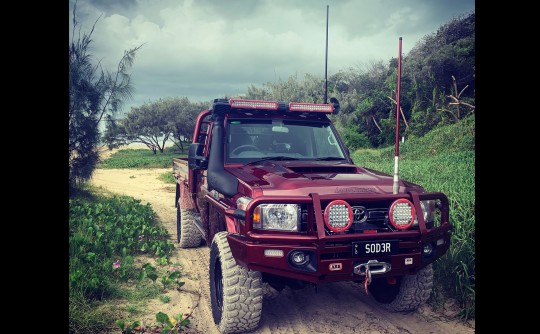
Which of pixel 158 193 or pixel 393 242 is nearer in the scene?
pixel 393 242

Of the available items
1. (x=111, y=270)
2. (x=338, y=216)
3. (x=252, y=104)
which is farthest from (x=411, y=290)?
(x=111, y=270)

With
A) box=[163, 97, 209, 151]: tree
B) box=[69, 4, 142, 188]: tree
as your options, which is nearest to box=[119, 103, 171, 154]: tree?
box=[163, 97, 209, 151]: tree

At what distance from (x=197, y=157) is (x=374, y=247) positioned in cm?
205

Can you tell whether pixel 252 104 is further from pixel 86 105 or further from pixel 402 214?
pixel 86 105

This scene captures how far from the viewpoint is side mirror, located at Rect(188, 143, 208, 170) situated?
425 cm

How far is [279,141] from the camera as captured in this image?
4.70 metres

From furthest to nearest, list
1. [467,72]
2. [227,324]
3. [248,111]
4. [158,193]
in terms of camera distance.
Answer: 1. [467,72]
2. [158,193]
3. [248,111]
4. [227,324]

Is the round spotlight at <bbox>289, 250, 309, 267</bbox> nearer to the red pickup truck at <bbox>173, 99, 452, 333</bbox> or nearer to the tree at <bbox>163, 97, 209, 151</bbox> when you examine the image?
the red pickup truck at <bbox>173, 99, 452, 333</bbox>

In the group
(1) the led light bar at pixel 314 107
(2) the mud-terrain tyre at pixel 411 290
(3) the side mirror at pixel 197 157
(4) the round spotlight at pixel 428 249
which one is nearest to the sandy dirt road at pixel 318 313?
(2) the mud-terrain tyre at pixel 411 290

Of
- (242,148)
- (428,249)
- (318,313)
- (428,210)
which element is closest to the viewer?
(428,249)
